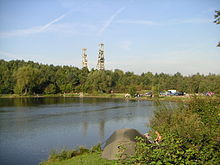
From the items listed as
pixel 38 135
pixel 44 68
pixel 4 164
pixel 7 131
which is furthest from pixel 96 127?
pixel 44 68

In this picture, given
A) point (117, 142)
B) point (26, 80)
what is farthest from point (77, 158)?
point (26, 80)

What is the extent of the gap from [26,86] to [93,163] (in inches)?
2483

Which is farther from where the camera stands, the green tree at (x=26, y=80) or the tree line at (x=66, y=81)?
the tree line at (x=66, y=81)

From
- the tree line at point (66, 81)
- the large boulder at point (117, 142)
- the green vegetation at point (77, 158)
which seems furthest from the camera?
the tree line at point (66, 81)

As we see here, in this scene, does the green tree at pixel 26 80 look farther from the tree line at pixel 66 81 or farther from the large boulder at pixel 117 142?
the large boulder at pixel 117 142

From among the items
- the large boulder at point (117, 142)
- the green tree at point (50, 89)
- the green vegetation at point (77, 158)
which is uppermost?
the green tree at point (50, 89)

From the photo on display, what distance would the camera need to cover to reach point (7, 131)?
19.9m

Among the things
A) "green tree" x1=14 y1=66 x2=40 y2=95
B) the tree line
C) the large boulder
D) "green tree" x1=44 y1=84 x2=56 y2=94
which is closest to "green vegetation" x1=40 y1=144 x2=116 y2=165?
the large boulder

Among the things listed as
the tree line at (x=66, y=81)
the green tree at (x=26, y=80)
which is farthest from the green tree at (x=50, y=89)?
the green tree at (x=26, y=80)

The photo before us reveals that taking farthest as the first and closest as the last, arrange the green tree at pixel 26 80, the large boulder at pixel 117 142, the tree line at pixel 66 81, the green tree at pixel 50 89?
the green tree at pixel 50 89 < the tree line at pixel 66 81 < the green tree at pixel 26 80 < the large boulder at pixel 117 142

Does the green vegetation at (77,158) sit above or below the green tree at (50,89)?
below

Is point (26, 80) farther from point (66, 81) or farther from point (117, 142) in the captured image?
point (117, 142)

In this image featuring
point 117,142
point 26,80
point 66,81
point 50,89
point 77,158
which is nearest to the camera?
point 117,142

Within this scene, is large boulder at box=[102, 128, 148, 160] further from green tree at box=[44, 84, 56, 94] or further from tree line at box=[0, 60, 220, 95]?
green tree at box=[44, 84, 56, 94]
